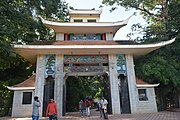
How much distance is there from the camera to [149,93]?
12469mm

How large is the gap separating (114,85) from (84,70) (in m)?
2.39

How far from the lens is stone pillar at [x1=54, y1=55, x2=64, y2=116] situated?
11613 millimetres

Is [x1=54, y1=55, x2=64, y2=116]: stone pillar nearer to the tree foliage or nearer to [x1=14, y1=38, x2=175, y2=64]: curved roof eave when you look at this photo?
[x1=14, y1=38, x2=175, y2=64]: curved roof eave

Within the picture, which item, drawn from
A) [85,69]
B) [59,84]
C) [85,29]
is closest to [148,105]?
[85,69]

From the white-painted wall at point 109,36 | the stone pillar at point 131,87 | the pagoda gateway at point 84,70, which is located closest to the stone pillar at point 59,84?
the pagoda gateway at point 84,70

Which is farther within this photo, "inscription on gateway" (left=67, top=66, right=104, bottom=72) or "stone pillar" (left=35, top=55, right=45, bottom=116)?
"inscription on gateway" (left=67, top=66, right=104, bottom=72)

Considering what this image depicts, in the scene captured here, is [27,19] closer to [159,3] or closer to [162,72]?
[162,72]

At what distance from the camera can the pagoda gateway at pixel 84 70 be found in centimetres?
1170

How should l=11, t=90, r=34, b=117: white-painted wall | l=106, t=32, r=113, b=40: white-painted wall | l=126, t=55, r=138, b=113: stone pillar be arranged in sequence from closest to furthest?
l=11, t=90, r=34, b=117: white-painted wall
l=126, t=55, r=138, b=113: stone pillar
l=106, t=32, r=113, b=40: white-painted wall

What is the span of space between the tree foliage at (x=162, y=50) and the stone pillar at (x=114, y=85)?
2262 millimetres

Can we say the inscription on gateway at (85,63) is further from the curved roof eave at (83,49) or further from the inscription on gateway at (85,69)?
the curved roof eave at (83,49)

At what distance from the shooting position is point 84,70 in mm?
12562

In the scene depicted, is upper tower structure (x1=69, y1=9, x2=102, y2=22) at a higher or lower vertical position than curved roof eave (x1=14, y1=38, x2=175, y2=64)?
higher

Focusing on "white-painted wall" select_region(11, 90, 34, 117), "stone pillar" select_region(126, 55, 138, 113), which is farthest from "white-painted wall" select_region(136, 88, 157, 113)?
"white-painted wall" select_region(11, 90, 34, 117)
